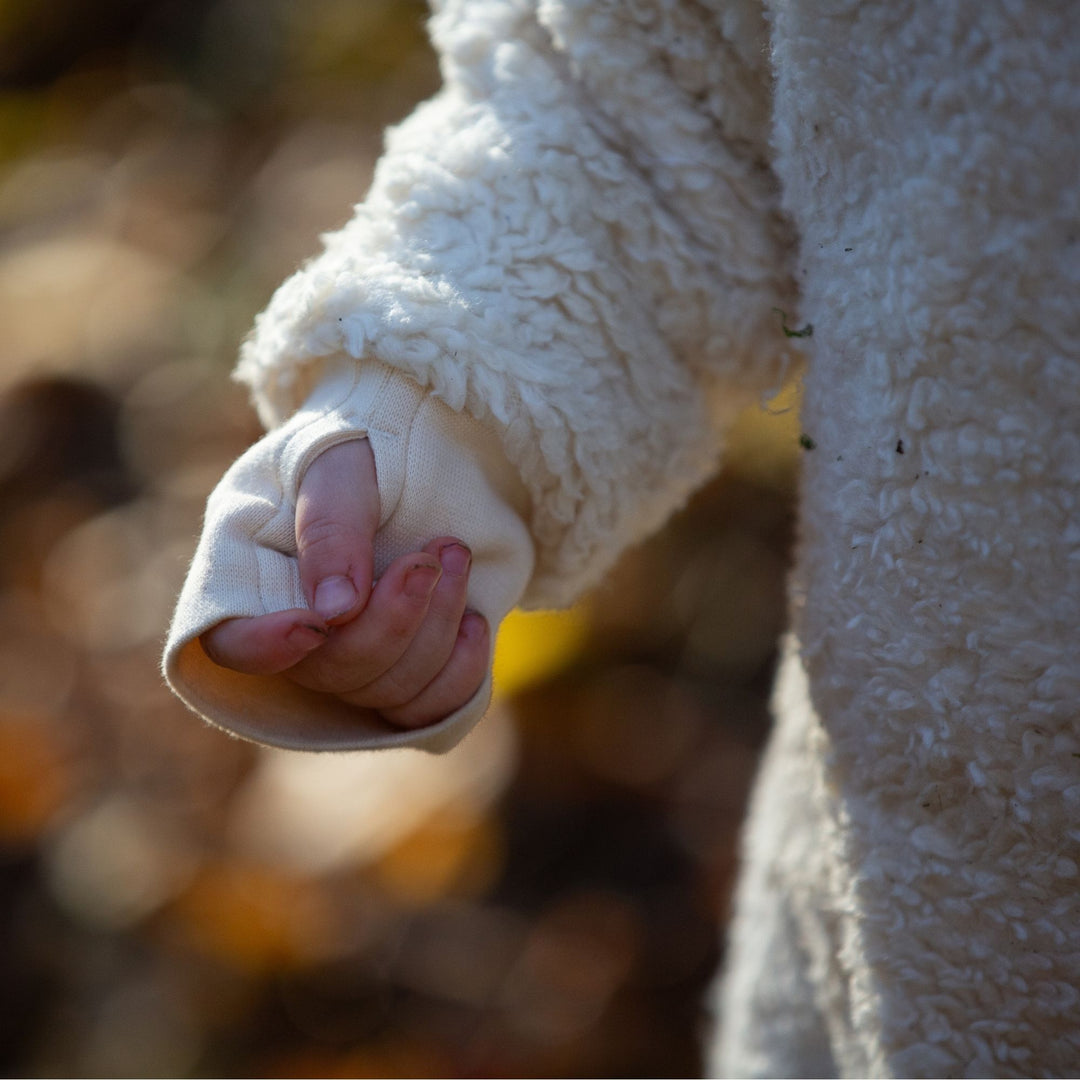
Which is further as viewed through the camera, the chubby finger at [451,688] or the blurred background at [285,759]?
the blurred background at [285,759]

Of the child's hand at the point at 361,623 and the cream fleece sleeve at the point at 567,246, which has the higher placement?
the cream fleece sleeve at the point at 567,246

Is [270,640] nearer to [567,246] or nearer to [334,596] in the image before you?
[334,596]

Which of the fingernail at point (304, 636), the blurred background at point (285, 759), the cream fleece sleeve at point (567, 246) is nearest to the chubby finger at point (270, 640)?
the fingernail at point (304, 636)

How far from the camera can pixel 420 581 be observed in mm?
429

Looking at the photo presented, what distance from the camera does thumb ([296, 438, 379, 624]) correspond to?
0.41m

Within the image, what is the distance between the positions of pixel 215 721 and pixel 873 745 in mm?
322

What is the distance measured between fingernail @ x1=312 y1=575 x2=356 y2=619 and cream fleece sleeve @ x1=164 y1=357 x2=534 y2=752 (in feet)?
0.07

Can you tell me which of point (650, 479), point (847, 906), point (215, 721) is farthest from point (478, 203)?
point (847, 906)

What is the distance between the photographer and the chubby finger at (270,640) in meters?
0.40

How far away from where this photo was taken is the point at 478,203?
1.58 ft

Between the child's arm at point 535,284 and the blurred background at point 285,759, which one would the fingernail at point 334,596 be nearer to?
the child's arm at point 535,284

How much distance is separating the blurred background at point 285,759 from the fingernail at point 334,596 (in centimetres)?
100

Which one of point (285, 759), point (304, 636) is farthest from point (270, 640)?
point (285, 759)

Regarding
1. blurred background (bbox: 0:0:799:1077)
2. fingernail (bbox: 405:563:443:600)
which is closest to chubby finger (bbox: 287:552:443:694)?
fingernail (bbox: 405:563:443:600)
